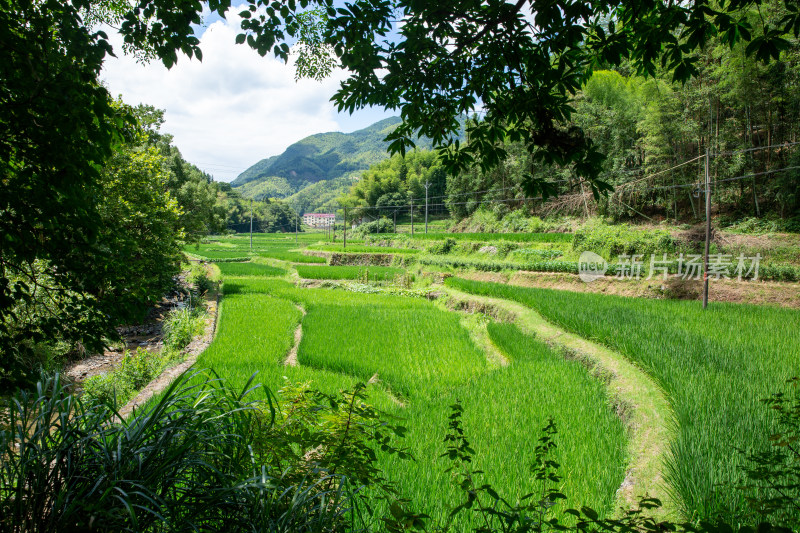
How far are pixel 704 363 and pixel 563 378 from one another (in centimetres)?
184

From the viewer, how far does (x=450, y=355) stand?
6.38m

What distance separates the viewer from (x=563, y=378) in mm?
5172

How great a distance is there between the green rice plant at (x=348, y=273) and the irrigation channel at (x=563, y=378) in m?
7.61

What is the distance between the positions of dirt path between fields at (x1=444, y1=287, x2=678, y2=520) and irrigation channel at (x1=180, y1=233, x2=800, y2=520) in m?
0.02

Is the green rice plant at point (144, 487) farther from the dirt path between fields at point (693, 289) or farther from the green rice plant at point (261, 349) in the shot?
the dirt path between fields at point (693, 289)

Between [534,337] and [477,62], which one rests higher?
[477,62]

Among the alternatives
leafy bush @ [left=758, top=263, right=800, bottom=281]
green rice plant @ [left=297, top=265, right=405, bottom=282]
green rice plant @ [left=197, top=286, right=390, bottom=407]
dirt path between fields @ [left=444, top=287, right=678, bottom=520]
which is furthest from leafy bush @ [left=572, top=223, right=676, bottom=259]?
green rice plant @ [left=197, top=286, right=390, bottom=407]

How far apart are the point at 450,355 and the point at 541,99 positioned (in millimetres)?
5011

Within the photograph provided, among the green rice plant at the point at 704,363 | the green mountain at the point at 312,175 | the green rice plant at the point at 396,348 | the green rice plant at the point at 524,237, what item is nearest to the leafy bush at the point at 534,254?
the green rice plant at the point at 524,237

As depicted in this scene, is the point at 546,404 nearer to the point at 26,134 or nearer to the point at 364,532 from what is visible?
the point at 364,532

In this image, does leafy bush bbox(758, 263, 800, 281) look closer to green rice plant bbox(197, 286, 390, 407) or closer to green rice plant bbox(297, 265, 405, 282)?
green rice plant bbox(197, 286, 390, 407)

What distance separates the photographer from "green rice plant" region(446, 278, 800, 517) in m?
2.65

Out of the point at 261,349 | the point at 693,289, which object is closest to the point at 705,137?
the point at 693,289

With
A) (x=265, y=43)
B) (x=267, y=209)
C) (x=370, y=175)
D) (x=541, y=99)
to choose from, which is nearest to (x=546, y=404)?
(x=541, y=99)
